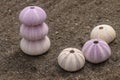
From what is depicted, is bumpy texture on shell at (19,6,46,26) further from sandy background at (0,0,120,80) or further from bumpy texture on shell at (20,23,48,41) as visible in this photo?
sandy background at (0,0,120,80)

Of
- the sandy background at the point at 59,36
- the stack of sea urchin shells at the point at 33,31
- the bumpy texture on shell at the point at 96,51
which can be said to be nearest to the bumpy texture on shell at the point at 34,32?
the stack of sea urchin shells at the point at 33,31

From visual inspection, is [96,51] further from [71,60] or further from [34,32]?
[34,32]

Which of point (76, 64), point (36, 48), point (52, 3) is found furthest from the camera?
point (52, 3)

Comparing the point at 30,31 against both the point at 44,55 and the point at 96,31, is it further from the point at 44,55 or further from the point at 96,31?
the point at 96,31

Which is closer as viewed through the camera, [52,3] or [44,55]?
[44,55]

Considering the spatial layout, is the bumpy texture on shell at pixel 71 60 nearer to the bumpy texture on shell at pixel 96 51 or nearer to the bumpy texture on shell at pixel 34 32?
the bumpy texture on shell at pixel 96 51

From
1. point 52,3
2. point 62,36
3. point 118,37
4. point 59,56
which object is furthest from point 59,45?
point 52,3
